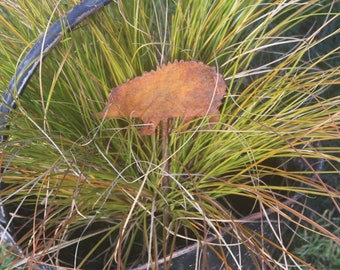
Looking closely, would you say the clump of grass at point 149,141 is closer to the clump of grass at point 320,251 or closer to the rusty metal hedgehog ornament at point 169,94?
the rusty metal hedgehog ornament at point 169,94

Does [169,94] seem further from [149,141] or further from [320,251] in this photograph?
[320,251]

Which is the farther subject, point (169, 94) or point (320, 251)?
point (320, 251)

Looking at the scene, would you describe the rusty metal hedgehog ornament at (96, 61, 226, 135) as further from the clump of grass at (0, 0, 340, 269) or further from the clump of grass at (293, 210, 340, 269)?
the clump of grass at (293, 210, 340, 269)

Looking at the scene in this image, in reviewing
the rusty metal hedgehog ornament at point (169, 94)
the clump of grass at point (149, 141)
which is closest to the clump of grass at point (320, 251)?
the clump of grass at point (149, 141)

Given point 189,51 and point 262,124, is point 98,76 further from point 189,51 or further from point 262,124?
point 262,124

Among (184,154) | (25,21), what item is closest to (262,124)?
(184,154)

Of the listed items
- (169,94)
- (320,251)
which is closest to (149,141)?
(169,94)
